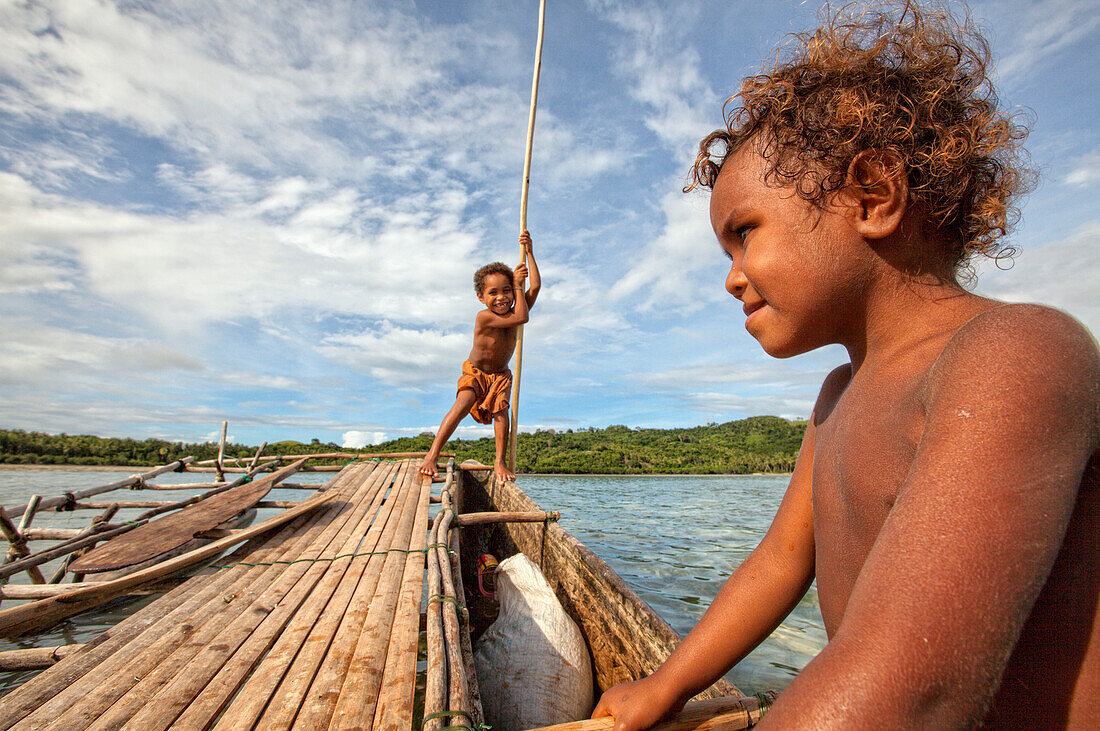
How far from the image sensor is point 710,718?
1042mm

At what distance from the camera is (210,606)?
1.99 meters

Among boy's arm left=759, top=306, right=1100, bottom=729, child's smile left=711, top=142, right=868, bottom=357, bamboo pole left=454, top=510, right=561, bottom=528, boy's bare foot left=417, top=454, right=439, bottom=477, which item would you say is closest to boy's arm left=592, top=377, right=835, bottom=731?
child's smile left=711, top=142, right=868, bottom=357

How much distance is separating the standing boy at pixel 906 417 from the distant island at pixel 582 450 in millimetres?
10081

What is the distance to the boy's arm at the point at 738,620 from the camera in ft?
3.36

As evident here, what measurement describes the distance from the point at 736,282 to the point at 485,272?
4531mm

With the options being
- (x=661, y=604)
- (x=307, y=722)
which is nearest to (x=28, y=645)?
(x=307, y=722)

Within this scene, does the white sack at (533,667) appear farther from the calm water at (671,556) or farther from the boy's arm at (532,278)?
the boy's arm at (532,278)

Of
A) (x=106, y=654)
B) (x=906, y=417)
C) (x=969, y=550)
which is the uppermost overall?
(x=906, y=417)

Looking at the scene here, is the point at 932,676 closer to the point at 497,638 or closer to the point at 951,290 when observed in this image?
the point at 951,290

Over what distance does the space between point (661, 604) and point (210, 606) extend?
3.03 meters

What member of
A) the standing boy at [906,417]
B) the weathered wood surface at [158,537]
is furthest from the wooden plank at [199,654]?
the standing boy at [906,417]

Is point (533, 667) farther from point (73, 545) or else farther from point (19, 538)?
point (19, 538)

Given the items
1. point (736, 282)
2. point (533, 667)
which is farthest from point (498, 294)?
point (736, 282)

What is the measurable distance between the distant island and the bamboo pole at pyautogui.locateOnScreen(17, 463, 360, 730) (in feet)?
26.9
